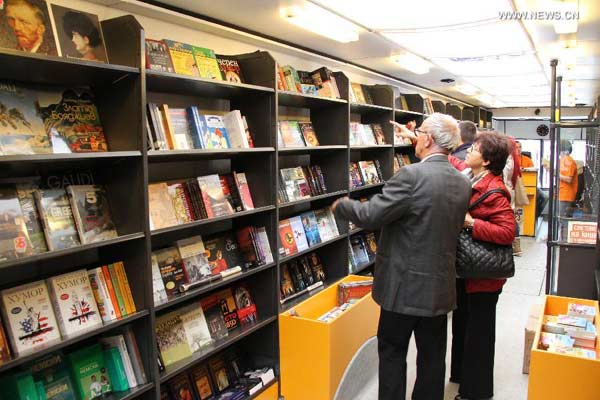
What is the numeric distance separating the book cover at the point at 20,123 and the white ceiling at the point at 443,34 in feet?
3.35

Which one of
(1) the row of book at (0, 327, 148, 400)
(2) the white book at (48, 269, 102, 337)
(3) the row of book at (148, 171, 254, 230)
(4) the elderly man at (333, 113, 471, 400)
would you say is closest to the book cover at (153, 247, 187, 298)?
(3) the row of book at (148, 171, 254, 230)

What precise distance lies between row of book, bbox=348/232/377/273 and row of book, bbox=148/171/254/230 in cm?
152

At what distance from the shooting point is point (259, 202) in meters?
2.92

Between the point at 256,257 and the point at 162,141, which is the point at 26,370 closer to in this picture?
the point at 162,141

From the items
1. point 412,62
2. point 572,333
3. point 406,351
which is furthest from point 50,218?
point 412,62

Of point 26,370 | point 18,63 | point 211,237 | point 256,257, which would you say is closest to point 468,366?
point 256,257

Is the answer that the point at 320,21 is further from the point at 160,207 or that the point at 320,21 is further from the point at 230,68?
the point at 160,207

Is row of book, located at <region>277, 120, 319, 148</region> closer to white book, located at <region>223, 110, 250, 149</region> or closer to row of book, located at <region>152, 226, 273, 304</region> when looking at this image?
white book, located at <region>223, 110, 250, 149</region>

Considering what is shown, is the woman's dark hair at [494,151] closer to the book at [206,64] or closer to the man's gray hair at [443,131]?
the man's gray hair at [443,131]

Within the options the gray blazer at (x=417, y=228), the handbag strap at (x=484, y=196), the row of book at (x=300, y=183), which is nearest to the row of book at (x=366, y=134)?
the row of book at (x=300, y=183)

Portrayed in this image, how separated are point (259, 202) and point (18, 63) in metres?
1.56

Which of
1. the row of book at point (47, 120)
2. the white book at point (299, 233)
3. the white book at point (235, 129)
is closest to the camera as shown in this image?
the row of book at point (47, 120)

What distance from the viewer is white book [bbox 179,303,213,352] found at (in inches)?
97.5

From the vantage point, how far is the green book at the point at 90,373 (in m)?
1.93
